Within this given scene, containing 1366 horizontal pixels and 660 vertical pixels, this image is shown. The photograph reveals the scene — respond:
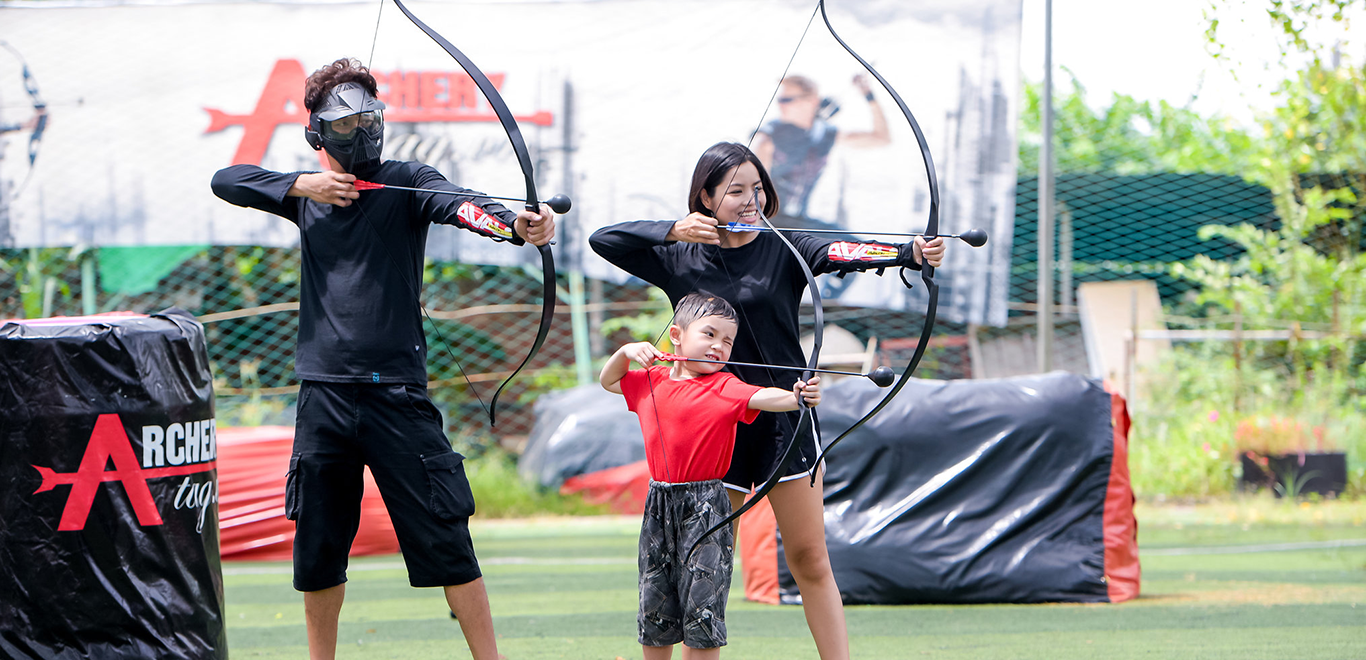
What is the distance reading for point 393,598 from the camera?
17.0ft

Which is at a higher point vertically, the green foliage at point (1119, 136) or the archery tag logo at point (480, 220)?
the green foliage at point (1119, 136)

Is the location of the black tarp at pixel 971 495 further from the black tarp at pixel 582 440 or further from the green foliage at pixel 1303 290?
the green foliage at pixel 1303 290

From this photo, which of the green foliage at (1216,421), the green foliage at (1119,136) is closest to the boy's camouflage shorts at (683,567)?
the green foliage at (1216,421)

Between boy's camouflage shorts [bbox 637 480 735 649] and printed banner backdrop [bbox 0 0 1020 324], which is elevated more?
printed banner backdrop [bbox 0 0 1020 324]

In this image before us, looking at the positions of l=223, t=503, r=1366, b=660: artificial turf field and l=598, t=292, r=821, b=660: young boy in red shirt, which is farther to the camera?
l=223, t=503, r=1366, b=660: artificial turf field

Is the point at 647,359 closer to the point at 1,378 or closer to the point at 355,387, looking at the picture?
the point at 355,387

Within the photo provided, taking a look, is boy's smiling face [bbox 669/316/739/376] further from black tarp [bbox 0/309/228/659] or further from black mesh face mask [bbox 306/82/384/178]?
black tarp [bbox 0/309/228/659]

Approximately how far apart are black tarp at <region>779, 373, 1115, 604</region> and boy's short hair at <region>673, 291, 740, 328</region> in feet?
6.53

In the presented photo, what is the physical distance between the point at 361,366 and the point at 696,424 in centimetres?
74

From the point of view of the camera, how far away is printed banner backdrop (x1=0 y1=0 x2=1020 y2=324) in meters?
8.93

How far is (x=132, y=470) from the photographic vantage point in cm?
298

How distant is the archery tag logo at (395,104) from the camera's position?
9.20 metres

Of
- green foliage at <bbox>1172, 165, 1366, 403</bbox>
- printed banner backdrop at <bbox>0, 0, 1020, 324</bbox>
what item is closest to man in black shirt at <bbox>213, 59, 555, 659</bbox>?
printed banner backdrop at <bbox>0, 0, 1020, 324</bbox>

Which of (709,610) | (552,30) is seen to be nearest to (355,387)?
(709,610)
